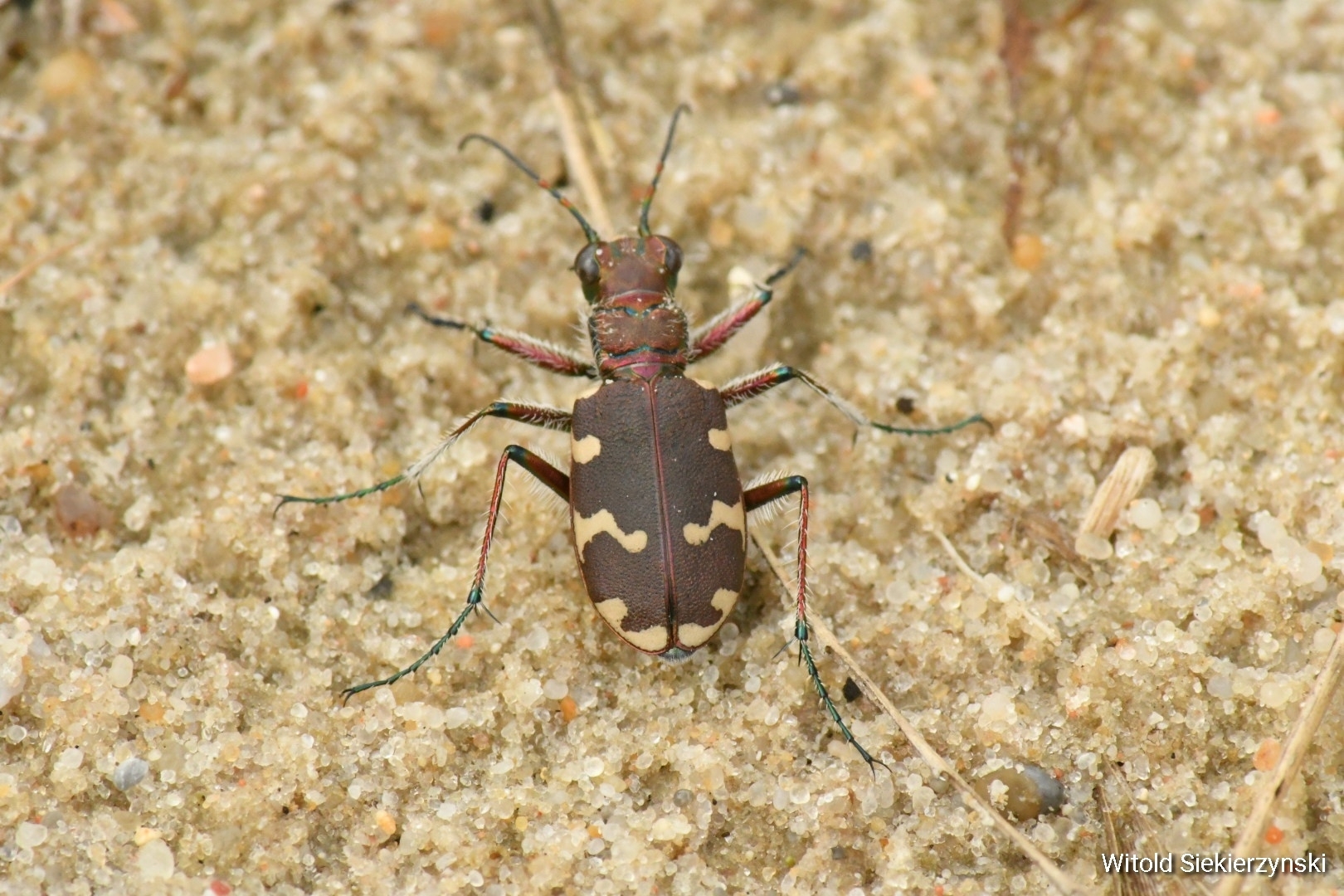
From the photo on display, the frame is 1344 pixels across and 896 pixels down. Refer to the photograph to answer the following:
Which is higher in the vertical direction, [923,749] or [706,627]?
[706,627]

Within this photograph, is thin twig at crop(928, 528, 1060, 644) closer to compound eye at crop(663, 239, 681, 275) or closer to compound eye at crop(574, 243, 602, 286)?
compound eye at crop(663, 239, 681, 275)

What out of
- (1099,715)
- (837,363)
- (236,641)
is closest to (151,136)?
(236,641)

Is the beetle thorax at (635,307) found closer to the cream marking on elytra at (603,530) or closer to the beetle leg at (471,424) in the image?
the beetle leg at (471,424)

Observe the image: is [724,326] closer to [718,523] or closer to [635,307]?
[635,307]

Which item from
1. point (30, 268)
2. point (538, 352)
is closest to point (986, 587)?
point (538, 352)

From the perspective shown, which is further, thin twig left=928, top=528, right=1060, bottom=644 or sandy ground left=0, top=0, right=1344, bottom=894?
thin twig left=928, top=528, right=1060, bottom=644

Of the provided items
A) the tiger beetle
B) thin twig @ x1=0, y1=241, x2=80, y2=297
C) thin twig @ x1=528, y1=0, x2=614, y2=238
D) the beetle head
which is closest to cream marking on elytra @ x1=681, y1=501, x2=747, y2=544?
the tiger beetle

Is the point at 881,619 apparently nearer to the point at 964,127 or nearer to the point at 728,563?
the point at 728,563
